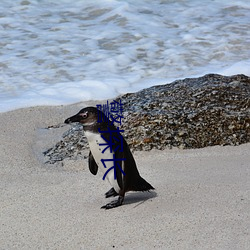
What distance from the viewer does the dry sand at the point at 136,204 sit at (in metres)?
3.26

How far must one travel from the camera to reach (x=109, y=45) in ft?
29.1

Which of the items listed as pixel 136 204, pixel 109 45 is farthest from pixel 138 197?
pixel 109 45

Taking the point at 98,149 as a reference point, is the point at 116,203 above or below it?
below

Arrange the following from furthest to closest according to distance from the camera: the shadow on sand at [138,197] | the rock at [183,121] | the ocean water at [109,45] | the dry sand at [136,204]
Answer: the ocean water at [109,45] → the rock at [183,121] → the shadow on sand at [138,197] → the dry sand at [136,204]

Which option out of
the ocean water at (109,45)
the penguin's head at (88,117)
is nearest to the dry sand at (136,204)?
the penguin's head at (88,117)

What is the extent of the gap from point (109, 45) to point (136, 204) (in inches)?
213

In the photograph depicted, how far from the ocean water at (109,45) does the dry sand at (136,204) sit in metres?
1.96

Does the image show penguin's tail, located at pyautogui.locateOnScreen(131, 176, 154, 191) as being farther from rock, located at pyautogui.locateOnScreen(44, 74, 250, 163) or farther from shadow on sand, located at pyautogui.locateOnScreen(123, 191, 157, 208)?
rock, located at pyautogui.locateOnScreen(44, 74, 250, 163)

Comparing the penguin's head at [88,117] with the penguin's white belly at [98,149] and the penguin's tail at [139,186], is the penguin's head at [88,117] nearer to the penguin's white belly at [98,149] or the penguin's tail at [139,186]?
the penguin's white belly at [98,149]

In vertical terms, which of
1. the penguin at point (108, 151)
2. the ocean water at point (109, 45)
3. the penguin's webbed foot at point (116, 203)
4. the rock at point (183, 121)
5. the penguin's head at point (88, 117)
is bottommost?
the ocean water at point (109, 45)

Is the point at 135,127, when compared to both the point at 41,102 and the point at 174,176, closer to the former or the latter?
the point at 174,176

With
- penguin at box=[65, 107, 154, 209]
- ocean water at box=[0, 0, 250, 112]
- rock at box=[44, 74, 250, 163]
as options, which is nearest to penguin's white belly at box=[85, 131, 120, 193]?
penguin at box=[65, 107, 154, 209]

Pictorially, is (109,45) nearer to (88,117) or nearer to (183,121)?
(183,121)

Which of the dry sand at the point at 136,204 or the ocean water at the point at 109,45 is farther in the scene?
the ocean water at the point at 109,45
